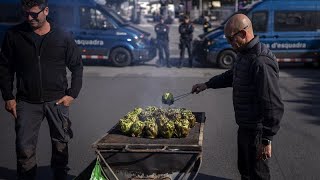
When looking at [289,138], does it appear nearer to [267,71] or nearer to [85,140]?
[85,140]

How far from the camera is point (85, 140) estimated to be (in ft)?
22.4

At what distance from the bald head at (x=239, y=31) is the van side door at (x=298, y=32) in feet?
37.6

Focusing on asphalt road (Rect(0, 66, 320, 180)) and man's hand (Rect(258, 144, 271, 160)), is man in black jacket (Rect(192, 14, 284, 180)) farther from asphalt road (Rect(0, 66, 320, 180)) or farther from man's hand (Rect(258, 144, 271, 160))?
asphalt road (Rect(0, 66, 320, 180))

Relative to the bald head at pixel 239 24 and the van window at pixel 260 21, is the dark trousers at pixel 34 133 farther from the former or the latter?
the van window at pixel 260 21

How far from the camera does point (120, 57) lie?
15.5 m

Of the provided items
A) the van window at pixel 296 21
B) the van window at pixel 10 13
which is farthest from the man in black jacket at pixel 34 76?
the van window at pixel 10 13

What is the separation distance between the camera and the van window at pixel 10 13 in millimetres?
15812

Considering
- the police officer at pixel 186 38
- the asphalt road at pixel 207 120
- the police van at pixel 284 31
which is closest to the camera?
the asphalt road at pixel 207 120

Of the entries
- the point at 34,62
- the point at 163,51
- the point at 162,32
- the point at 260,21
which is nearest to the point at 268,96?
the point at 34,62

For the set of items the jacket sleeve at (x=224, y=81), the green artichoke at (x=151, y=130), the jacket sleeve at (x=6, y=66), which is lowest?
the green artichoke at (x=151, y=130)

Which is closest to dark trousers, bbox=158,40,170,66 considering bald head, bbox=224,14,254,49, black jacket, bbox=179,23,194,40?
black jacket, bbox=179,23,194,40

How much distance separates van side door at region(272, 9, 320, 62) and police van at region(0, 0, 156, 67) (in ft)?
14.1

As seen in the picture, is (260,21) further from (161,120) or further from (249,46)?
(249,46)

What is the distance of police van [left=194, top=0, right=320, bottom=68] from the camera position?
1457cm
